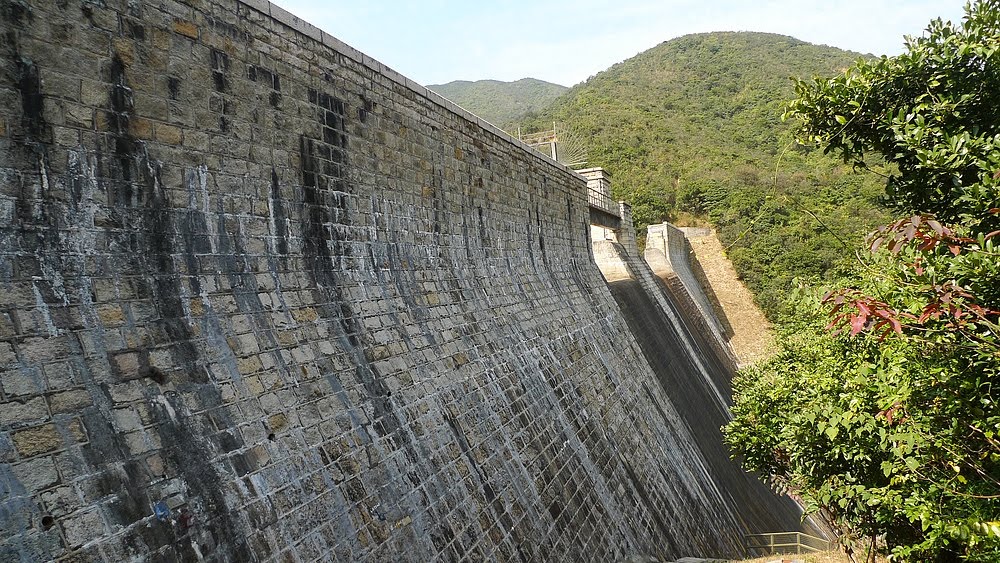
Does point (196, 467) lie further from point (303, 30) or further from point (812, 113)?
point (812, 113)

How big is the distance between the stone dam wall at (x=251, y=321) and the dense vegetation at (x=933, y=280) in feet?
10.4

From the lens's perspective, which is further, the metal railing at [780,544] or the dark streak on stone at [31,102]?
the metal railing at [780,544]

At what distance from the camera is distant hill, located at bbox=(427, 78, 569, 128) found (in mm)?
92938

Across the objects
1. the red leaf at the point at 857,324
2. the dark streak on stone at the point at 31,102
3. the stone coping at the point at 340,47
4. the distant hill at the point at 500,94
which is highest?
the distant hill at the point at 500,94

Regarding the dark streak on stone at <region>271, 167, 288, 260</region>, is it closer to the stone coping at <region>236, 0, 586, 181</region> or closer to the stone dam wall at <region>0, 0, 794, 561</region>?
the stone dam wall at <region>0, 0, 794, 561</region>

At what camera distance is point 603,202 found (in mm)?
17016

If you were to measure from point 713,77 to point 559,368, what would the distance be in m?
62.5

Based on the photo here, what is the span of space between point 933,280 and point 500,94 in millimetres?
109969

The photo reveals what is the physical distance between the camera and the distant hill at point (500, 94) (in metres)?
92.9

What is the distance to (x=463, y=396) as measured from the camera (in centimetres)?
585

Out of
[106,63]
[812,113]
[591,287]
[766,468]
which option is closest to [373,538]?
[106,63]

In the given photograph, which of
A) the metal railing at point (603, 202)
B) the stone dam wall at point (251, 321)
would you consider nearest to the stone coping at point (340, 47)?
the stone dam wall at point (251, 321)

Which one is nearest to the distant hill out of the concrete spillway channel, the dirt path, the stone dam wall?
the dirt path

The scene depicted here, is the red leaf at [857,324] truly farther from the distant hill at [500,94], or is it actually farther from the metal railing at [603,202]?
the distant hill at [500,94]
